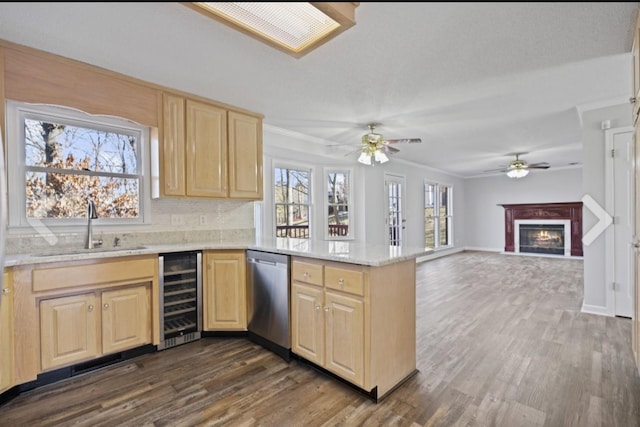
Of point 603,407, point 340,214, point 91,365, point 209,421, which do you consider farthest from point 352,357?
point 340,214

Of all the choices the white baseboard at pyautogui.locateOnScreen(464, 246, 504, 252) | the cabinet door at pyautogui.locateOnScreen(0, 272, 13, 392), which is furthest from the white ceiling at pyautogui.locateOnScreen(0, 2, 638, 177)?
the white baseboard at pyautogui.locateOnScreen(464, 246, 504, 252)

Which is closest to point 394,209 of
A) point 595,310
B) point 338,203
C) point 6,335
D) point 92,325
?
point 338,203

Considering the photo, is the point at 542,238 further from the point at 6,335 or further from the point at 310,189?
the point at 6,335

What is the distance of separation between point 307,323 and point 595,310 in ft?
11.4

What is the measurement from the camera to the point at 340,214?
5.69m

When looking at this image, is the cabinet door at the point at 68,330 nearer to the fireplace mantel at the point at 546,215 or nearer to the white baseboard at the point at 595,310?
the white baseboard at the point at 595,310

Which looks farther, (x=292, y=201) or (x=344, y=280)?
(x=292, y=201)

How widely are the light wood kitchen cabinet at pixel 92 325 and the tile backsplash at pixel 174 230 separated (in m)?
0.58

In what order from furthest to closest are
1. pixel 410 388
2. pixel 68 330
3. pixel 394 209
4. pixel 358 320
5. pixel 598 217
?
pixel 394 209 → pixel 598 217 → pixel 68 330 → pixel 410 388 → pixel 358 320

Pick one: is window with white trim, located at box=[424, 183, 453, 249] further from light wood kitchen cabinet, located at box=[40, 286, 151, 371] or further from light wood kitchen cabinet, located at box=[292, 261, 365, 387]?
light wood kitchen cabinet, located at box=[40, 286, 151, 371]

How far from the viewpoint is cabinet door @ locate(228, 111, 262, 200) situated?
335 cm

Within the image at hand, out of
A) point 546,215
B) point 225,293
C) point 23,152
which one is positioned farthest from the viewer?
point 546,215

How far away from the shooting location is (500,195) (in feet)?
29.0

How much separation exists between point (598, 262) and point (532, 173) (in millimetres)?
5633
